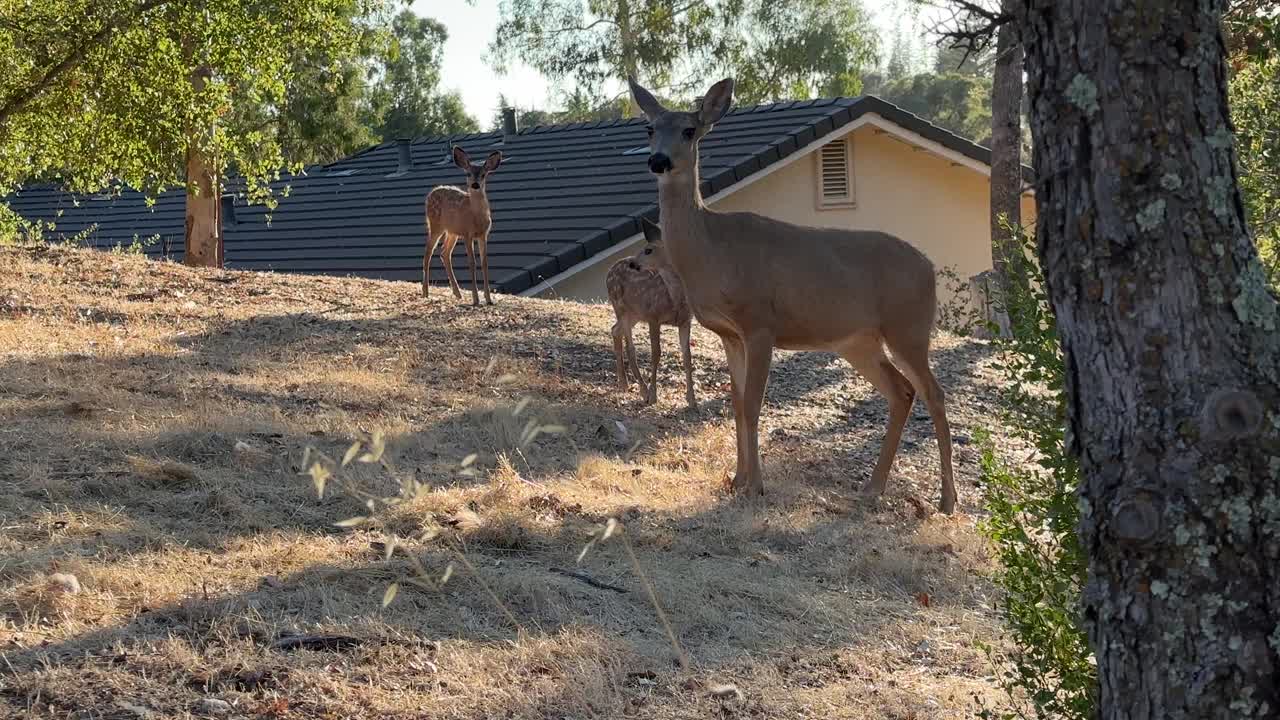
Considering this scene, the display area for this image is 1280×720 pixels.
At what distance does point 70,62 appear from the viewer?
1331 centimetres

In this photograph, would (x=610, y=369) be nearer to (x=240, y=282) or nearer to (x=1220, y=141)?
(x=240, y=282)

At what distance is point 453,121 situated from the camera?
183 ft

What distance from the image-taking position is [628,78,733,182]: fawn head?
862 centimetres

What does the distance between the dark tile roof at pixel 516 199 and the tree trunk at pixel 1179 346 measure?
16.4m

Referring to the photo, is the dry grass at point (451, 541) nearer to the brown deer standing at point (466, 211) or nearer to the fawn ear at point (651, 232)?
the fawn ear at point (651, 232)

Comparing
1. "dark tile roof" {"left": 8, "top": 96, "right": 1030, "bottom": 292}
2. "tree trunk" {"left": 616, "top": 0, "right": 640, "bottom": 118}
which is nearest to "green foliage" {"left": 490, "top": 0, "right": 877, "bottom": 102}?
"tree trunk" {"left": 616, "top": 0, "right": 640, "bottom": 118}

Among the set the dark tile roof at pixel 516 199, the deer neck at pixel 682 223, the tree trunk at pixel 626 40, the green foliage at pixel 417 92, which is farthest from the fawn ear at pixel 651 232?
the green foliage at pixel 417 92

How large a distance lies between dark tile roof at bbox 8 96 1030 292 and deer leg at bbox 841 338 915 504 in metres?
10.4

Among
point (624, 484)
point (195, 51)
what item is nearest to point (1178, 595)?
point (624, 484)

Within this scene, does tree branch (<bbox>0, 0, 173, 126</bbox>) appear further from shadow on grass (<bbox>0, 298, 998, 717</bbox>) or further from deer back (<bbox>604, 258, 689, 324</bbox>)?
deer back (<bbox>604, 258, 689, 324</bbox>)

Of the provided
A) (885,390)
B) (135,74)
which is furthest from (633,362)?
(135,74)

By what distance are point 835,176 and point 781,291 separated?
50.7 feet

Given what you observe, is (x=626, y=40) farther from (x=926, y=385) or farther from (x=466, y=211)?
(x=926, y=385)

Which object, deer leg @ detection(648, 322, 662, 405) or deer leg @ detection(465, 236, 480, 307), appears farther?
deer leg @ detection(465, 236, 480, 307)
